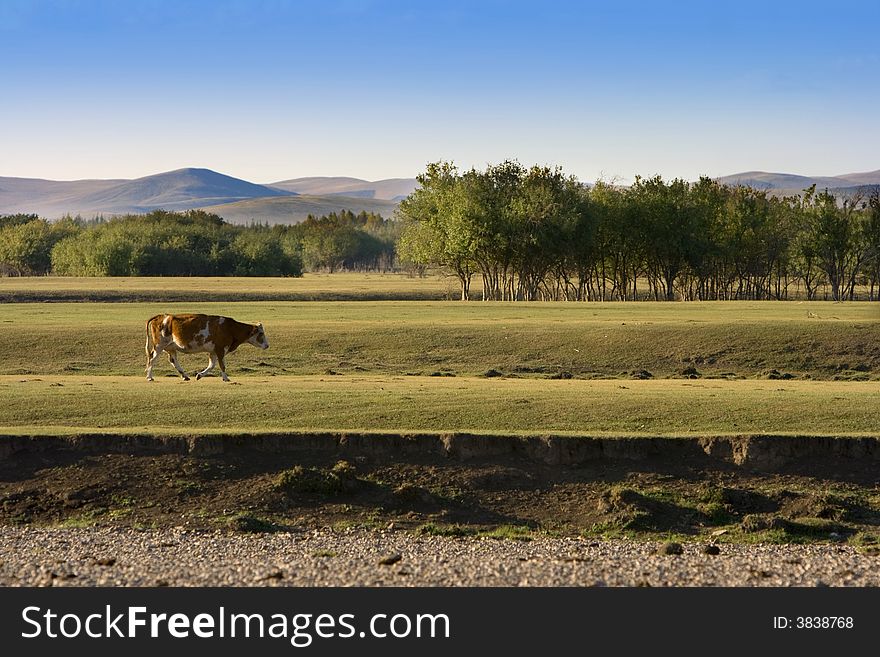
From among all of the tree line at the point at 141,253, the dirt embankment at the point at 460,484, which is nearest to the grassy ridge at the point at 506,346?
the dirt embankment at the point at 460,484

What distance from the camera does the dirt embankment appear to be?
20.3m

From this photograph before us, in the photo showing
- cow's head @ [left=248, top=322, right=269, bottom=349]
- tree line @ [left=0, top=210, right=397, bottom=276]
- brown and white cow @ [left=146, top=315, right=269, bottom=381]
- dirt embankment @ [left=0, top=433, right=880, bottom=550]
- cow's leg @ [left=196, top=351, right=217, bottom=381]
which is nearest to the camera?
dirt embankment @ [left=0, top=433, right=880, bottom=550]

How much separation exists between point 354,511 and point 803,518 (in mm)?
Answer: 8033

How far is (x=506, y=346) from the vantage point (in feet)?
140

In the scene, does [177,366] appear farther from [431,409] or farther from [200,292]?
[200,292]

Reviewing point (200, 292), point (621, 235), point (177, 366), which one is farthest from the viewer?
point (621, 235)

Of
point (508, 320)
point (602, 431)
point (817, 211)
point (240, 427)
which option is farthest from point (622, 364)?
point (817, 211)

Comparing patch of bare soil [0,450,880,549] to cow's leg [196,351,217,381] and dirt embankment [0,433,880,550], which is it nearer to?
dirt embankment [0,433,880,550]

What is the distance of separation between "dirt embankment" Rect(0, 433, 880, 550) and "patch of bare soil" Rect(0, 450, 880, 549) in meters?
0.03

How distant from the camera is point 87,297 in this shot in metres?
77.3

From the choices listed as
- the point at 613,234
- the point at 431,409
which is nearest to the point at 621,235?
the point at 613,234

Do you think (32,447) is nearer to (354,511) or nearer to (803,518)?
(354,511)

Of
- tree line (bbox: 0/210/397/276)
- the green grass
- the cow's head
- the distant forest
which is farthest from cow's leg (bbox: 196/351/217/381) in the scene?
tree line (bbox: 0/210/397/276)

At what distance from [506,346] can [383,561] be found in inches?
1021
